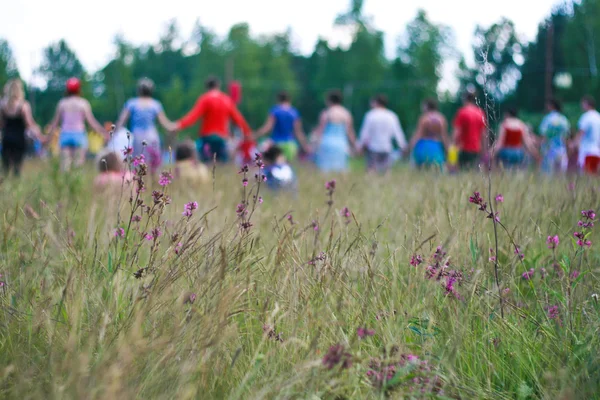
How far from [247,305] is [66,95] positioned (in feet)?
31.3

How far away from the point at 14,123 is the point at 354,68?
63.3 m

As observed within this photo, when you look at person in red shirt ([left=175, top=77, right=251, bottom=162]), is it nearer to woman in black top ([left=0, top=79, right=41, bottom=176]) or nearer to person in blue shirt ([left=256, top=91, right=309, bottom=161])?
person in blue shirt ([left=256, top=91, right=309, bottom=161])

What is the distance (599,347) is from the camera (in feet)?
7.47

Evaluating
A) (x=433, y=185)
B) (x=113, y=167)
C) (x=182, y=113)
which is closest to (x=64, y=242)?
(x=433, y=185)

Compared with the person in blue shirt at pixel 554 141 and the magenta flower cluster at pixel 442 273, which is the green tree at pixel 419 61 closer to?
the person in blue shirt at pixel 554 141

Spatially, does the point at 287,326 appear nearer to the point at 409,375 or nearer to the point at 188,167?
the point at 409,375

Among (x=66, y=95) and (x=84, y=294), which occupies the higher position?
(x=66, y=95)

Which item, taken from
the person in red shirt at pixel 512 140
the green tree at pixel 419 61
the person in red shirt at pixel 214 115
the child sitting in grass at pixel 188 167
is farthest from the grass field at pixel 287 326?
the green tree at pixel 419 61

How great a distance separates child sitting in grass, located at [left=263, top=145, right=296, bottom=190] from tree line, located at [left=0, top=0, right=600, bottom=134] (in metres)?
37.4

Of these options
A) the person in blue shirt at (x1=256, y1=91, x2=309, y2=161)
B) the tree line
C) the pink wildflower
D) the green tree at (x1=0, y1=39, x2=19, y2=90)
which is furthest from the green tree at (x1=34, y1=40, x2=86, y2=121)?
the pink wildflower

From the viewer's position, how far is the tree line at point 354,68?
162ft

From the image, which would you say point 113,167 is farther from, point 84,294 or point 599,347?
point 599,347

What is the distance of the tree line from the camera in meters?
49.5

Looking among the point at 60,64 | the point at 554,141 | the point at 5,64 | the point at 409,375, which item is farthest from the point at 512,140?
the point at 60,64
